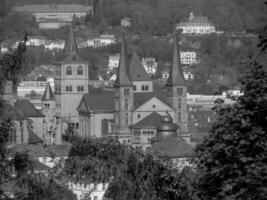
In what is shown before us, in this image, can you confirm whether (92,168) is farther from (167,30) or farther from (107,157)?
(167,30)

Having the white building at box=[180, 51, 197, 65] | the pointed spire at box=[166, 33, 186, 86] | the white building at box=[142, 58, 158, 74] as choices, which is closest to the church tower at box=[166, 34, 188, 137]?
the pointed spire at box=[166, 33, 186, 86]

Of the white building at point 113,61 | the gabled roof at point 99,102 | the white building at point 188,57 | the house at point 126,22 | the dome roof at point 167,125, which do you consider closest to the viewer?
the dome roof at point 167,125

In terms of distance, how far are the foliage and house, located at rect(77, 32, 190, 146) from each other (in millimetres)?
40354

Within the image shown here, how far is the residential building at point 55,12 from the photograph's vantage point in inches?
5492

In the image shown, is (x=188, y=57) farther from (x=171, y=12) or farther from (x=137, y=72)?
(x=137, y=72)

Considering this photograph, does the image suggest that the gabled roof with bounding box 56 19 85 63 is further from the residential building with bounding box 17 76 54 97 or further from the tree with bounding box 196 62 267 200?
the tree with bounding box 196 62 267 200

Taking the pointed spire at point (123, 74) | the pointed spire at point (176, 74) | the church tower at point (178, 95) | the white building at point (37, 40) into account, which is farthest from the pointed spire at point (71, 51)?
the white building at point (37, 40)

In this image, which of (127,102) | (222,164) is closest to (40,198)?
(222,164)

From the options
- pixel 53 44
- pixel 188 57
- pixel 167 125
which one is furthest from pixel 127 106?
pixel 53 44

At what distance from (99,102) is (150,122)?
10.6 ft

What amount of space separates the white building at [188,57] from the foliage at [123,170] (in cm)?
9768

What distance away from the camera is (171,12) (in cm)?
13600

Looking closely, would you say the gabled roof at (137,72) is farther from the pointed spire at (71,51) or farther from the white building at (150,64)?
the white building at (150,64)

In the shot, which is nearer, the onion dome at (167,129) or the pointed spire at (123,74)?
the onion dome at (167,129)
